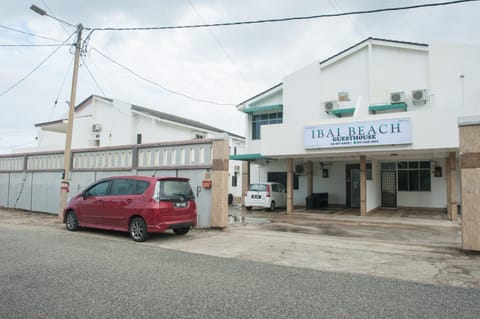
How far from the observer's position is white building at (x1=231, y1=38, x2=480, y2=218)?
13.6 meters

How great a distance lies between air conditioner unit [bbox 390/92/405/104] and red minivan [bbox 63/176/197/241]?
1287cm

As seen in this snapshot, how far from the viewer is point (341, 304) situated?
14.4 ft

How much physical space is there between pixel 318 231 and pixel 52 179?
482 inches

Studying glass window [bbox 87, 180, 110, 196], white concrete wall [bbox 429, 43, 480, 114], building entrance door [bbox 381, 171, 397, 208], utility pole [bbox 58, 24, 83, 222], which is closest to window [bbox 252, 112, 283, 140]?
building entrance door [bbox 381, 171, 397, 208]

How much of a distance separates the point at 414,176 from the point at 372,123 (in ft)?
24.4

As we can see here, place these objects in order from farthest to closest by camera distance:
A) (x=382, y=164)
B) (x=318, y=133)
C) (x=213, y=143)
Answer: (x=382, y=164), (x=318, y=133), (x=213, y=143)

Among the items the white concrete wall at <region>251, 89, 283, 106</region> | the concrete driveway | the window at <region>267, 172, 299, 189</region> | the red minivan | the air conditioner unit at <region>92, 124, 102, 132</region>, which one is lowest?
the concrete driveway

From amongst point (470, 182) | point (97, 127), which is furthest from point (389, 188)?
point (97, 127)

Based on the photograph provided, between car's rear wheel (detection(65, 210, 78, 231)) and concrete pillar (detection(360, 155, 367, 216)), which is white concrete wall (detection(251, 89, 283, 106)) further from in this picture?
car's rear wheel (detection(65, 210, 78, 231))

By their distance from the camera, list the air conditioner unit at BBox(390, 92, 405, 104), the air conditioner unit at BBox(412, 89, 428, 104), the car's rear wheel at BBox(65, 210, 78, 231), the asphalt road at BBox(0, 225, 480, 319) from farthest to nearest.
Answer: the air conditioner unit at BBox(390, 92, 405, 104)
the air conditioner unit at BBox(412, 89, 428, 104)
the car's rear wheel at BBox(65, 210, 78, 231)
the asphalt road at BBox(0, 225, 480, 319)

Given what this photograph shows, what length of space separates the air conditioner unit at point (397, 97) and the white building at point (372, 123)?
0.05m

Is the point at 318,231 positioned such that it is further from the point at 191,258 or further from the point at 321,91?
the point at 321,91

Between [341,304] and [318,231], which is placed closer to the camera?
[341,304]

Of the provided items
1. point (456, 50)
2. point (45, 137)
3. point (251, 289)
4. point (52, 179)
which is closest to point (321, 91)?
point (456, 50)
